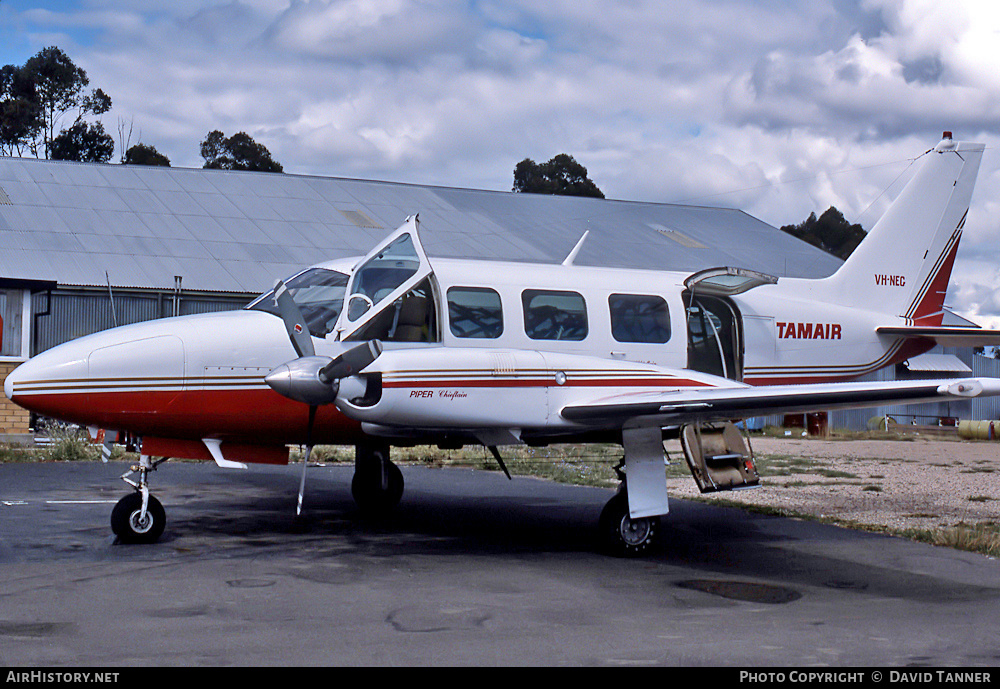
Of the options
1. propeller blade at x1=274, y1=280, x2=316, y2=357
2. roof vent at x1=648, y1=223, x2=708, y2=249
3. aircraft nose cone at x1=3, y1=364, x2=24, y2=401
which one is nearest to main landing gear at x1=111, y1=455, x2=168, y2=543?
aircraft nose cone at x1=3, y1=364, x2=24, y2=401

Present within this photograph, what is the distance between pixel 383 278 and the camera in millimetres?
9781

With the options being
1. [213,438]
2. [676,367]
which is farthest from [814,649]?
[213,438]

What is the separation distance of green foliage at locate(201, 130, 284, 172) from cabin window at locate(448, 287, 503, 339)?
2480 inches

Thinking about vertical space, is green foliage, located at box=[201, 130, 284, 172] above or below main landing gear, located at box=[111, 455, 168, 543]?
above

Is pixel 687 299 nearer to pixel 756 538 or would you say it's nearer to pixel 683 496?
pixel 756 538

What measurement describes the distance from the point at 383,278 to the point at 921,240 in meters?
8.31

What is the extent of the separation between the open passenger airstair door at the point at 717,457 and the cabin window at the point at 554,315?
1658 millimetres

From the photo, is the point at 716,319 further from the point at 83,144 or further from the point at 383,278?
the point at 83,144

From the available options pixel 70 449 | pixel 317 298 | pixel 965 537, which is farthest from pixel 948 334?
pixel 70 449

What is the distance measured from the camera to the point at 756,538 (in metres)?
11.3

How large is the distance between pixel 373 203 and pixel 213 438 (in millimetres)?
28173

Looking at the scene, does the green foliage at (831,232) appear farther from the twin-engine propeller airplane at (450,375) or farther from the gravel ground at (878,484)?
the twin-engine propeller airplane at (450,375)

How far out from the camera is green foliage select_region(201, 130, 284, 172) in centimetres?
7056

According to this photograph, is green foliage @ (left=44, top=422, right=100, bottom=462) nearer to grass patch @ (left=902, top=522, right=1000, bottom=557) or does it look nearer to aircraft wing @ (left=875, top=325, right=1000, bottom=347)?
aircraft wing @ (left=875, top=325, right=1000, bottom=347)
